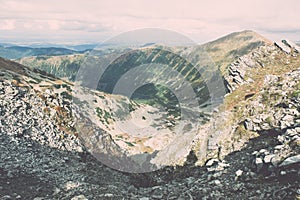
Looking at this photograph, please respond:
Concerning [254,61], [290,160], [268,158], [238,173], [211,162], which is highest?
[254,61]

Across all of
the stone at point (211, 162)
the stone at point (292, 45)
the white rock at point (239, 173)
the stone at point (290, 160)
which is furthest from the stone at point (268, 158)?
the stone at point (292, 45)

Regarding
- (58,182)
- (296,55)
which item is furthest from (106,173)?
(296,55)

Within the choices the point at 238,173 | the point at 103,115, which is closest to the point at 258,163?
the point at 238,173

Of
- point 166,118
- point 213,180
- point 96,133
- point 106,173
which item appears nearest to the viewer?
point 213,180

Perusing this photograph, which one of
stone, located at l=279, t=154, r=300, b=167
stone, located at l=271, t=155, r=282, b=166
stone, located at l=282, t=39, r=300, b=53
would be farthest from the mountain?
stone, located at l=282, t=39, r=300, b=53

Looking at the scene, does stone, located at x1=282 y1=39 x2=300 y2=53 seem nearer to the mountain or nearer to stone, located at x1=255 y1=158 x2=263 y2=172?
the mountain

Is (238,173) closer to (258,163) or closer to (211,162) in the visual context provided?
(258,163)

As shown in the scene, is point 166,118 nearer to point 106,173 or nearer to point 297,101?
point 106,173

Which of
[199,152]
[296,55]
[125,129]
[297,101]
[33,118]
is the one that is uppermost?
[296,55]
